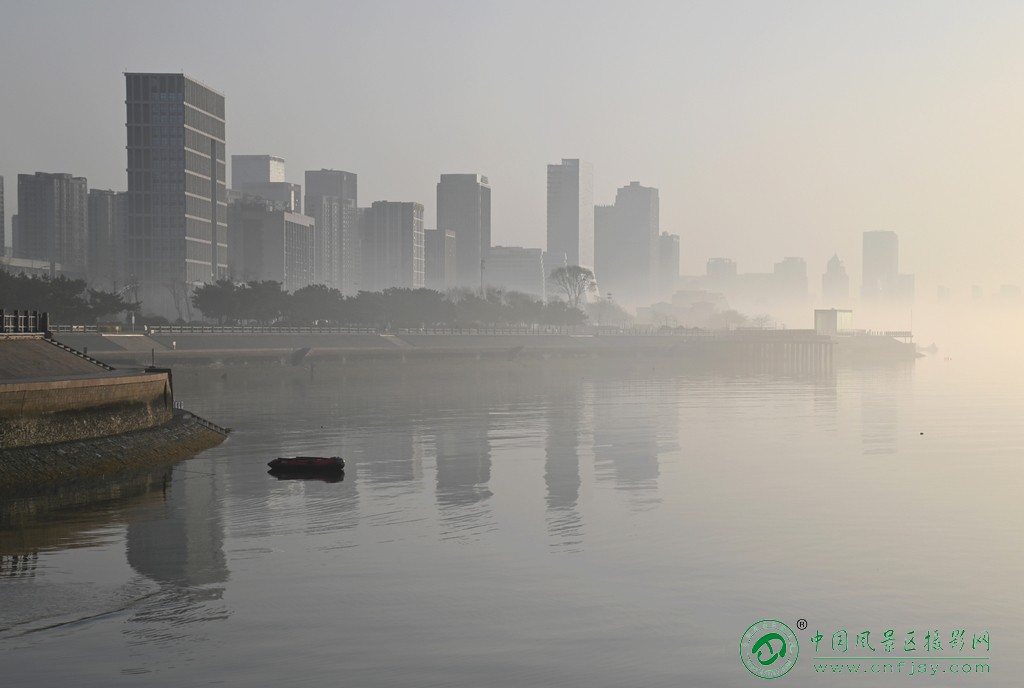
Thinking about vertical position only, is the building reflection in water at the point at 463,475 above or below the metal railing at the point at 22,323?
below

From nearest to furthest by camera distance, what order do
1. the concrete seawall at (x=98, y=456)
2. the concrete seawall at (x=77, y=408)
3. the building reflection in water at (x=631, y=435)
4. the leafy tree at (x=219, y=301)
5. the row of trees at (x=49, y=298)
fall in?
the concrete seawall at (x=98, y=456) → the concrete seawall at (x=77, y=408) → the building reflection in water at (x=631, y=435) → the row of trees at (x=49, y=298) → the leafy tree at (x=219, y=301)

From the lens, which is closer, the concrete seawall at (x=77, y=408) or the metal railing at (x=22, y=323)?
the concrete seawall at (x=77, y=408)

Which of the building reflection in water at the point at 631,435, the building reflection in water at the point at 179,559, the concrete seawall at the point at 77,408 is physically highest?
the concrete seawall at the point at 77,408

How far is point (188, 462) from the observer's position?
57.1 m

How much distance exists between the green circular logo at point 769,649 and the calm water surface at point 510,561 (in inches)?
13.2

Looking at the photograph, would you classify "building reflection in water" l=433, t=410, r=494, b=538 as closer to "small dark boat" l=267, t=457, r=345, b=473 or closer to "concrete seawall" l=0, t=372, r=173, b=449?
"small dark boat" l=267, t=457, r=345, b=473

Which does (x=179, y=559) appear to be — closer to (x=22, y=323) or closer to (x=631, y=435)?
(x=22, y=323)

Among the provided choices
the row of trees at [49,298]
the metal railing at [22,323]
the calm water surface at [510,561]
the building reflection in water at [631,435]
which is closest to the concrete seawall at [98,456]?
the calm water surface at [510,561]

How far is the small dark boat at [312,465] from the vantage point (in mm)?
53431

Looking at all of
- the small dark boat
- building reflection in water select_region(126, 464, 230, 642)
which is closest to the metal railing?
the small dark boat

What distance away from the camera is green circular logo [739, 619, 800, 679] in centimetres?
2448

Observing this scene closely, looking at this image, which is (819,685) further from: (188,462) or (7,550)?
(188,462)

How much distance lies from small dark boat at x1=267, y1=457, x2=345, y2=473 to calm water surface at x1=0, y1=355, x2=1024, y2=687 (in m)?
1.15

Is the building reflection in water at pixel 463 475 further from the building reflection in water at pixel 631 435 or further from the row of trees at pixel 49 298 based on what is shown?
the row of trees at pixel 49 298
